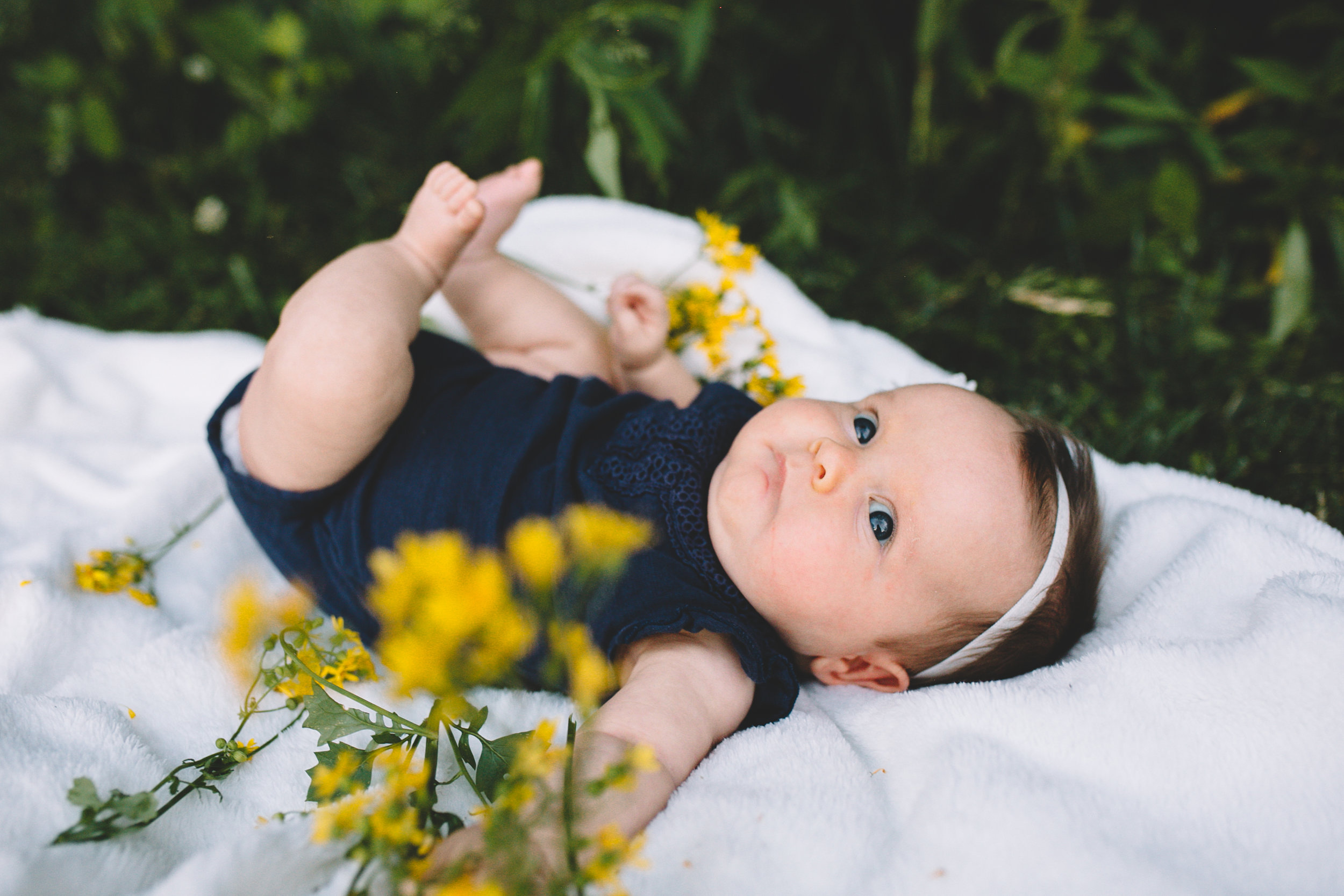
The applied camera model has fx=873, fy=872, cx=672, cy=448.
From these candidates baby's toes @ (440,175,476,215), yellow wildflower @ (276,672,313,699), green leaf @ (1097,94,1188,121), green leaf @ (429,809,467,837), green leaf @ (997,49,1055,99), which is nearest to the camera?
green leaf @ (429,809,467,837)

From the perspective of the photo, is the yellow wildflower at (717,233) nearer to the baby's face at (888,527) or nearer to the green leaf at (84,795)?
the baby's face at (888,527)

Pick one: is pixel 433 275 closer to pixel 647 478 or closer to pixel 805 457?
pixel 647 478

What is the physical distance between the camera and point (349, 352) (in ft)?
3.85

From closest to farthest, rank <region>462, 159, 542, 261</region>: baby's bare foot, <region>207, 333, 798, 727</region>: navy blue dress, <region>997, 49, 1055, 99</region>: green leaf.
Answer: <region>207, 333, 798, 727</region>: navy blue dress < <region>462, 159, 542, 261</region>: baby's bare foot < <region>997, 49, 1055, 99</region>: green leaf

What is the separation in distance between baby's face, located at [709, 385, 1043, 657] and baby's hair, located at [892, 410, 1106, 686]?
0.08 ft

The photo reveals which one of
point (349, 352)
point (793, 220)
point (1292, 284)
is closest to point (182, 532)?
point (349, 352)

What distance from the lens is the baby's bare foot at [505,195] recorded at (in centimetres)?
147

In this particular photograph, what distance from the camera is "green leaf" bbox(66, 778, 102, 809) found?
0.83 meters

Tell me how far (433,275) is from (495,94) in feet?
1.73

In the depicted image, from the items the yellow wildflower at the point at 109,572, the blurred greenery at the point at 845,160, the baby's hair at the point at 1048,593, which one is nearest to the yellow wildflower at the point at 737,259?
the blurred greenery at the point at 845,160

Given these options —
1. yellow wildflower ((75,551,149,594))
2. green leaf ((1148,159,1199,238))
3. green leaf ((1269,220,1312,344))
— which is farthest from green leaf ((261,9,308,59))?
green leaf ((1269,220,1312,344))

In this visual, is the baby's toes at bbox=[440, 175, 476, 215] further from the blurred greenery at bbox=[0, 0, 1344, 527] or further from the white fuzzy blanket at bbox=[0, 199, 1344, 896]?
the white fuzzy blanket at bbox=[0, 199, 1344, 896]

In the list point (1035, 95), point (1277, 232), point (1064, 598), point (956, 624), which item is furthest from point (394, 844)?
point (1277, 232)

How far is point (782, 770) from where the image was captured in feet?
3.35
